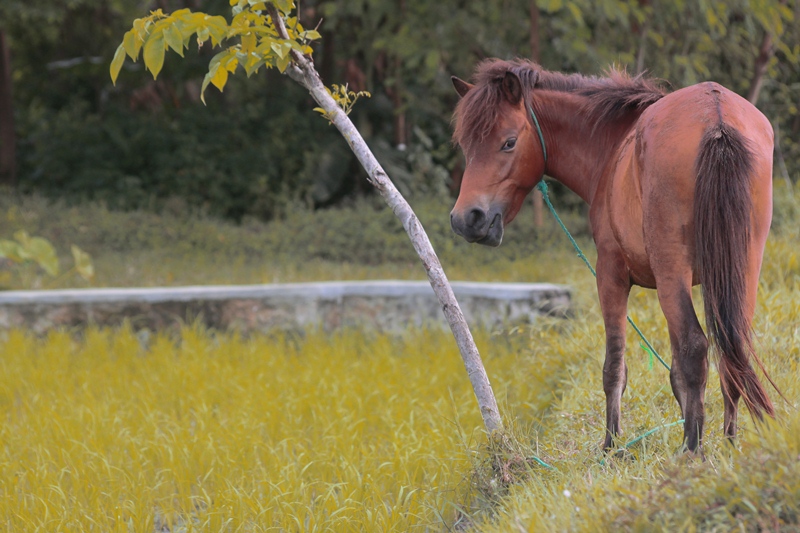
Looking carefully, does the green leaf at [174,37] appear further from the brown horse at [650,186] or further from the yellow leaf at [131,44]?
the brown horse at [650,186]

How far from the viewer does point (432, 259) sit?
9.77 feet

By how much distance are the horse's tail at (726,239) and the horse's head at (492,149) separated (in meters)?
0.74

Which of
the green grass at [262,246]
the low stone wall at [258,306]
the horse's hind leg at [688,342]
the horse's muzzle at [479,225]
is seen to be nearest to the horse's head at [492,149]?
the horse's muzzle at [479,225]

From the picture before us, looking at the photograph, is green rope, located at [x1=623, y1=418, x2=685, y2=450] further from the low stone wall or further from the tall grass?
the low stone wall

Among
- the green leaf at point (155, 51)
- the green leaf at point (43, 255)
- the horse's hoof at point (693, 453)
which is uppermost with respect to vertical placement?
the green leaf at point (155, 51)

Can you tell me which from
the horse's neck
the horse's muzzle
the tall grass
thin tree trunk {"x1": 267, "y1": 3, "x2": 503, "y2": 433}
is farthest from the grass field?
the horse's neck

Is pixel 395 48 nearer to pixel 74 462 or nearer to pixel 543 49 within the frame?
pixel 543 49

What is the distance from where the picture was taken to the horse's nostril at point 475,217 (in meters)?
2.74

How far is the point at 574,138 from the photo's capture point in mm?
2945

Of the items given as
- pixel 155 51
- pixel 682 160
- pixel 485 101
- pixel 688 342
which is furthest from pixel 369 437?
pixel 682 160

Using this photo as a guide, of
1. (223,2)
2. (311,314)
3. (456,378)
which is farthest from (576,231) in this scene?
(223,2)

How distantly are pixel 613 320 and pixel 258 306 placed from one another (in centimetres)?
393

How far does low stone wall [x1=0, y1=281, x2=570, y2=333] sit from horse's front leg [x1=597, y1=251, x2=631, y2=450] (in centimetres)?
307

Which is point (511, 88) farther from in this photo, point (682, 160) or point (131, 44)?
point (131, 44)
